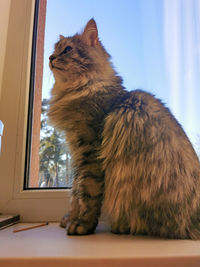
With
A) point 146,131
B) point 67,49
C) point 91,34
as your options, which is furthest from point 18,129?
point 146,131

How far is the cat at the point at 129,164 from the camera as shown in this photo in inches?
30.1

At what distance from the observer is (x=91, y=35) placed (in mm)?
1165

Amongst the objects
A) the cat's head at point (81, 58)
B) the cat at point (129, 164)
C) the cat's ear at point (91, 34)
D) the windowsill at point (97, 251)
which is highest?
the cat's ear at point (91, 34)

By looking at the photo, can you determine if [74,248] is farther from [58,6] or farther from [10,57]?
[58,6]

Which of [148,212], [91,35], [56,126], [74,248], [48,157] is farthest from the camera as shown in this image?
[48,157]

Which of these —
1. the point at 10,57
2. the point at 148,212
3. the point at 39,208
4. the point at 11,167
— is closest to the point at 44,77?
the point at 10,57

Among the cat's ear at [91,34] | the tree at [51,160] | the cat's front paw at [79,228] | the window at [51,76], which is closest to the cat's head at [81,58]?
the cat's ear at [91,34]

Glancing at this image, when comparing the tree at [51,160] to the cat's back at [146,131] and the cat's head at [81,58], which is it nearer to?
the cat's head at [81,58]

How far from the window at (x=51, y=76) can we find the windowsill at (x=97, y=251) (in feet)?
1.60

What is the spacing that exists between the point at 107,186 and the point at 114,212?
10 centimetres

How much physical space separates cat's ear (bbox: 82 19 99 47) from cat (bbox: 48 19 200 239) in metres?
0.27

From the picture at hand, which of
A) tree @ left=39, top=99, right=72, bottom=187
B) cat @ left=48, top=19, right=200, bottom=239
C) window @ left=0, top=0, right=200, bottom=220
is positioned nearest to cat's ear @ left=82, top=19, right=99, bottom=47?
window @ left=0, top=0, right=200, bottom=220

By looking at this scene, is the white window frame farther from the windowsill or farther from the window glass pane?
the windowsill

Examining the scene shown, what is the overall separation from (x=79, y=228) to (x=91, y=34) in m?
0.89
